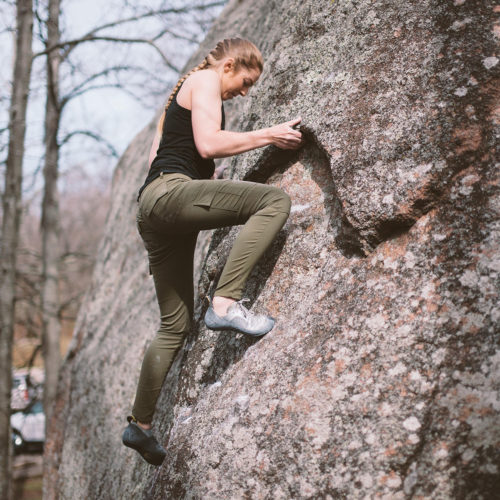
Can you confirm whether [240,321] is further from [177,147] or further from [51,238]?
[51,238]

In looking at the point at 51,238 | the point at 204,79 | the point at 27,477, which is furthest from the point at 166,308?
the point at 27,477

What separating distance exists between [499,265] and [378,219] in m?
0.68

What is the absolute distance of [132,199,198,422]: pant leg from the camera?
11.0ft

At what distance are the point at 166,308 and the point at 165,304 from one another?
28 mm

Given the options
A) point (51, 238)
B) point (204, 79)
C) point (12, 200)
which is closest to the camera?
point (204, 79)

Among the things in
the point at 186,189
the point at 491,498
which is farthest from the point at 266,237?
the point at 491,498

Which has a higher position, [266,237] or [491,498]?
[266,237]

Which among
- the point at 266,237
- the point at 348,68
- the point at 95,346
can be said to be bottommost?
the point at 95,346

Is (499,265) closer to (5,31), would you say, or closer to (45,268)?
(5,31)

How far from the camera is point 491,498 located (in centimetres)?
200

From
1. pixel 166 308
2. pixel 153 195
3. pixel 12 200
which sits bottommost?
pixel 166 308

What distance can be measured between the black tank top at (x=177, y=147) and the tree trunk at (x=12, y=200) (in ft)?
14.5

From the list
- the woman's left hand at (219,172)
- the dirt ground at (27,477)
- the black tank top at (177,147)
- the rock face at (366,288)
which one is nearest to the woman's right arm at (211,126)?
the black tank top at (177,147)

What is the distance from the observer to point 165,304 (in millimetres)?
3438
